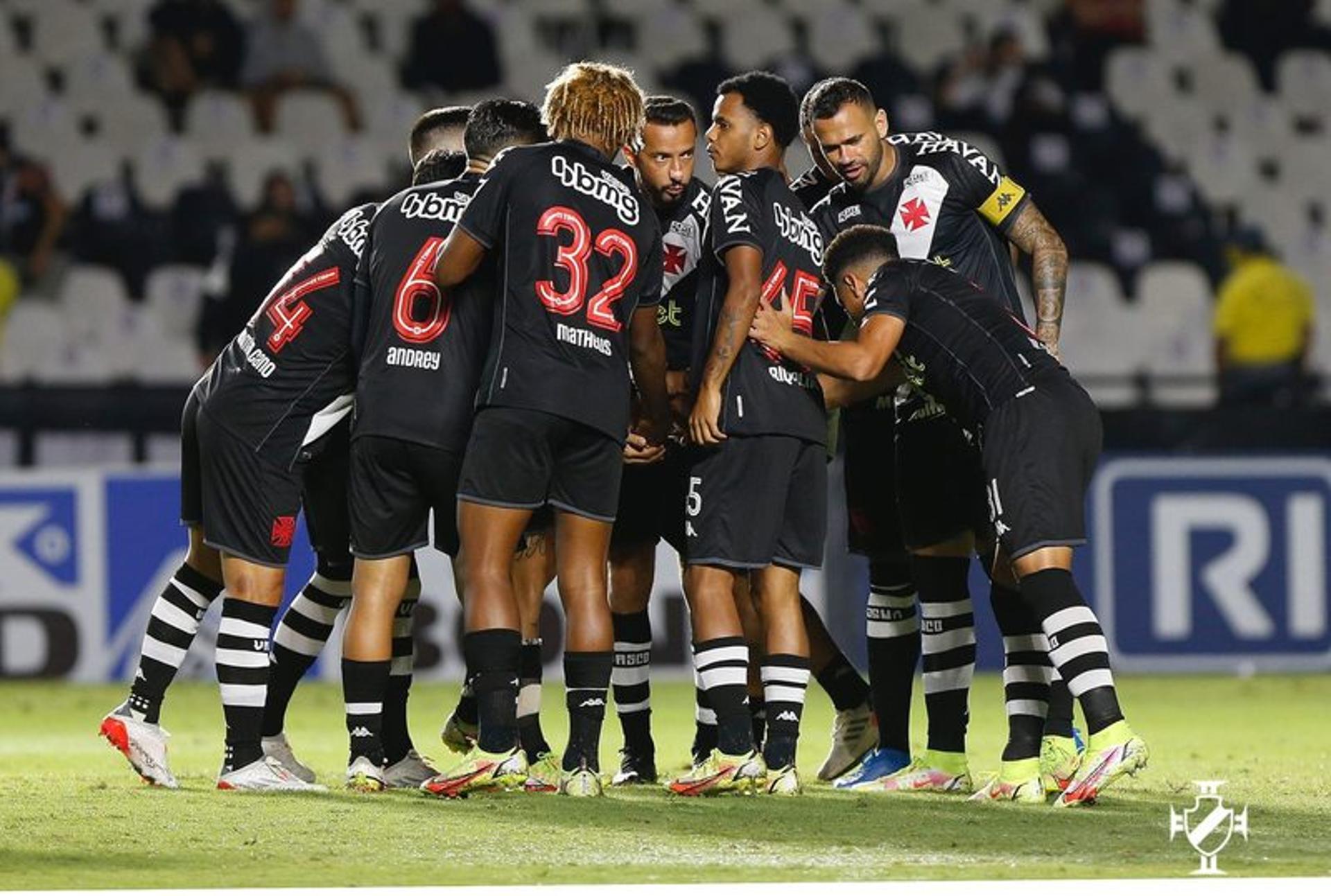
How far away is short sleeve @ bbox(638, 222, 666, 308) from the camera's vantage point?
6801 mm

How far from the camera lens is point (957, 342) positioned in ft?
22.5

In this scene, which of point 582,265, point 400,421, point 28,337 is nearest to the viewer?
point 582,265

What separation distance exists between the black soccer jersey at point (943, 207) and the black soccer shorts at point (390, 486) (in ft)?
5.46

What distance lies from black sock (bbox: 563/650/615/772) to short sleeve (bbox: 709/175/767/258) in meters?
1.27

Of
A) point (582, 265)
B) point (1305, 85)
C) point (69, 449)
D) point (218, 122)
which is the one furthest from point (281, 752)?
point (1305, 85)

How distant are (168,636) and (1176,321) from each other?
32.8 feet

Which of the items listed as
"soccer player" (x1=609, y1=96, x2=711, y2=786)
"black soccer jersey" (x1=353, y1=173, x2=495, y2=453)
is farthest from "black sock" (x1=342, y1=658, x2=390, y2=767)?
"soccer player" (x1=609, y1=96, x2=711, y2=786)

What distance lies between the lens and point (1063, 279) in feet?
24.8

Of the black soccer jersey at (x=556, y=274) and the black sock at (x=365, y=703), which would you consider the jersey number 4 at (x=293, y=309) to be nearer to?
the black soccer jersey at (x=556, y=274)

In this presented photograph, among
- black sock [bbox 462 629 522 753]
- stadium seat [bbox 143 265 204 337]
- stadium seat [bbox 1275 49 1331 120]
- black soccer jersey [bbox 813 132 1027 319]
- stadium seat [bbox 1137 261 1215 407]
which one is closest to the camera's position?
black sock [bbox 462 629 522 753]

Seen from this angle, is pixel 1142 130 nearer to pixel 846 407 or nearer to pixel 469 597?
pixel 846 407

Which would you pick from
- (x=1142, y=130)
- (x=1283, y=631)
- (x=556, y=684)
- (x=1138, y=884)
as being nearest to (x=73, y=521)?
(x=556, y=684)

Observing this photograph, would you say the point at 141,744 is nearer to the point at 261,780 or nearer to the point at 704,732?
the point at 261,780

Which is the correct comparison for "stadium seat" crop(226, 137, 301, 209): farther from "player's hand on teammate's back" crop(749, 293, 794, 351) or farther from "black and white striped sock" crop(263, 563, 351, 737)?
"player's hand on teammate's back" crop(749, 293, 794, 351)
